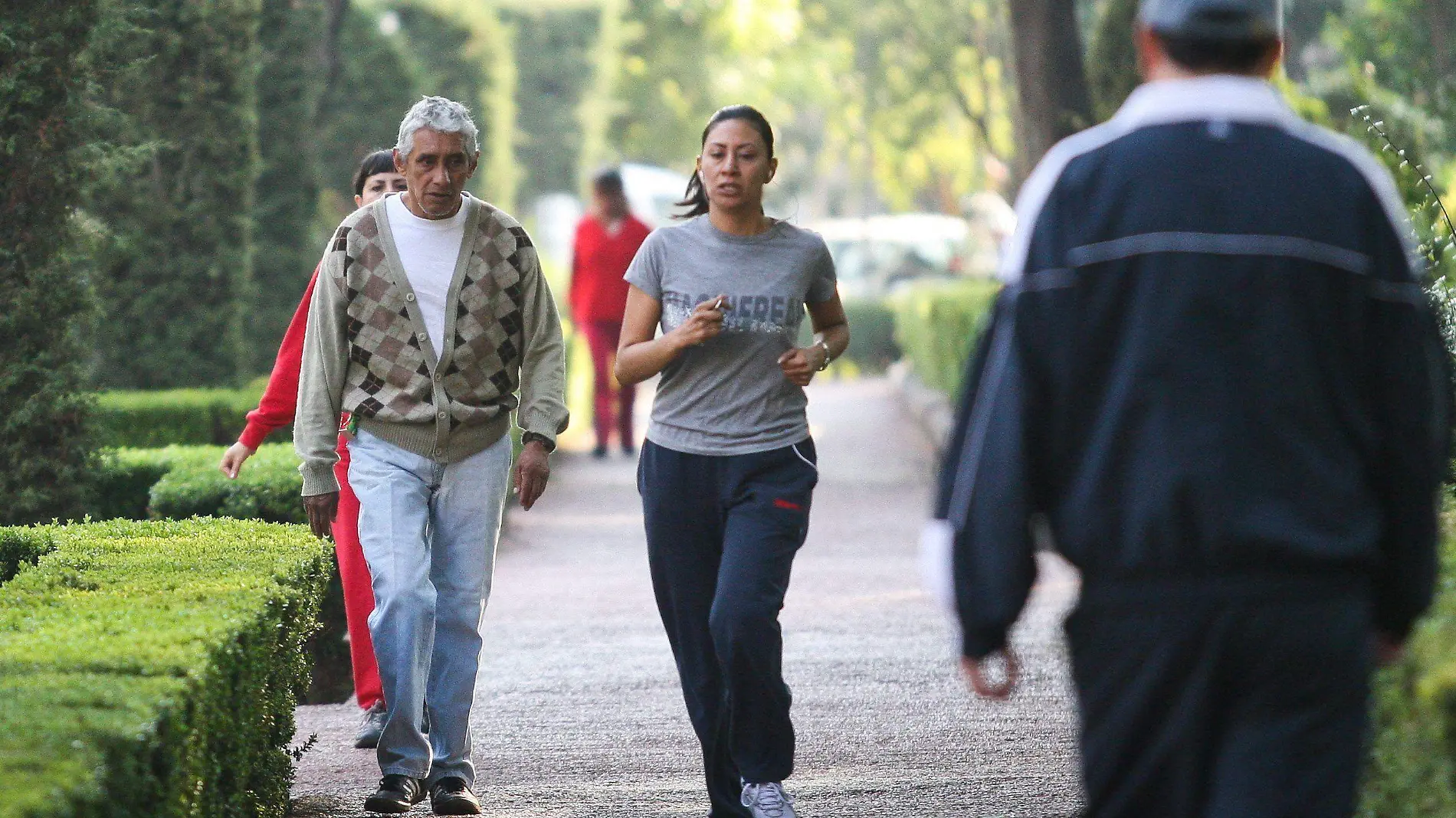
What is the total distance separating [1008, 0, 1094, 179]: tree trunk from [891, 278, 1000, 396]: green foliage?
4.25ft

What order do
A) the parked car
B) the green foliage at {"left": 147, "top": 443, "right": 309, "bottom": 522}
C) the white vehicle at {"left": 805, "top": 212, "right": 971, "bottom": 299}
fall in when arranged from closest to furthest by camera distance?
the green foliage at {"left": 147, "top": 443, "right": 309, "bottom": 522}
the parked car
the white vehicle at {"left": 805, "top": 212, "right": 971, "bottom": 299}

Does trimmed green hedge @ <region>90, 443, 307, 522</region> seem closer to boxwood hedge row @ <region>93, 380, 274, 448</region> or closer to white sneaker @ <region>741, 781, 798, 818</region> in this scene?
boxwood hedge row @ <region>93, 380, 274, 448</region>

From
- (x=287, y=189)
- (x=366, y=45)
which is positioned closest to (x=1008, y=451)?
(x=287, y=189)

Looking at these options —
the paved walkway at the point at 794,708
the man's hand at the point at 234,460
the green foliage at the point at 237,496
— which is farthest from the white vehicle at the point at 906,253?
the man's hand at the point at 234,460

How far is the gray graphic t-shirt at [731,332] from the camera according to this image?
17.3 feet

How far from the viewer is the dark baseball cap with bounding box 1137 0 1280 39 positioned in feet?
9.59

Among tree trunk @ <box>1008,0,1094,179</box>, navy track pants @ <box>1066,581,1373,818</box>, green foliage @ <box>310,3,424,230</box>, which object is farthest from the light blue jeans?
green foliage @ <box>310,3,424,230</box>

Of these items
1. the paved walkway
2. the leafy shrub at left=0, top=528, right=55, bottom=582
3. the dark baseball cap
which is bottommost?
the paved walkway

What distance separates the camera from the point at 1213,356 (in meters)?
2.84

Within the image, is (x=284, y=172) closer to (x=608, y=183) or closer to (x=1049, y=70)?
(x=608, y=183)

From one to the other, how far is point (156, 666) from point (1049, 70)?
38.6 ft

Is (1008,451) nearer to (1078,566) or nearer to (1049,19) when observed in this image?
(1078,566)

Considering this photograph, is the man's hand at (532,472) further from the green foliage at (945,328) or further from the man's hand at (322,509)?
the green foliage at (945,328)

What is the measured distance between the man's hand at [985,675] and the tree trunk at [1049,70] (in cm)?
1208
